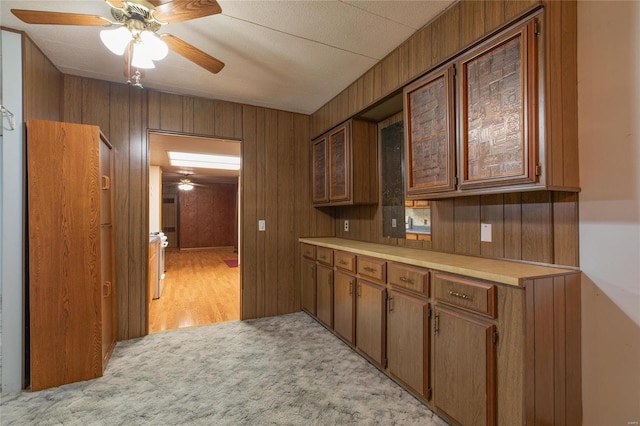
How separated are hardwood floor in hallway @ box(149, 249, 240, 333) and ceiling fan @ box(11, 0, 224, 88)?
273 cm

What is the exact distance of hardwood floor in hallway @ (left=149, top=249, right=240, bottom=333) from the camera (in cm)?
342

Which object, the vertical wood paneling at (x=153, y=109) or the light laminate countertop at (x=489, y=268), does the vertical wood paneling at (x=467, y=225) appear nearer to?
the light laminate countertop at (x=489, y=268)

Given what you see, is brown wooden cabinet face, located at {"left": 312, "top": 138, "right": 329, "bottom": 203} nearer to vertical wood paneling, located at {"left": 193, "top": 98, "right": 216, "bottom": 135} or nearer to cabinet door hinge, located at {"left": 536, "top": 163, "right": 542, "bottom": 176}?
vertical wood paneling, located at {"left": 193, "top": 98, "right": 216, "bottom": 135}

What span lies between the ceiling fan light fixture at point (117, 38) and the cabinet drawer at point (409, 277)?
7.28ft

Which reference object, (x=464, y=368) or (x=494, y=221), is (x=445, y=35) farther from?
(x=464, y=368)

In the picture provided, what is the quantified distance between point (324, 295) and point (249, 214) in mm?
1323

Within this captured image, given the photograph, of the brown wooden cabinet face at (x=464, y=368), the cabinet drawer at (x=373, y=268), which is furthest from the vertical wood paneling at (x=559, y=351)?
the cabinet drawer at (x=373, y=268)

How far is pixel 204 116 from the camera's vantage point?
326 cm

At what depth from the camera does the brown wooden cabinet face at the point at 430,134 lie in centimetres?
177

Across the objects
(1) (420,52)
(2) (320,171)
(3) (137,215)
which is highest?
(1) (420,52)

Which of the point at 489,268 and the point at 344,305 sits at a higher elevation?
the point at 489,268

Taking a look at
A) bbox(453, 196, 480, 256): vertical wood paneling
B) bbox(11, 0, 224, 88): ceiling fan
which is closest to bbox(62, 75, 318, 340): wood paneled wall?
bbox(11, 0, 224, 88): ceiling fan

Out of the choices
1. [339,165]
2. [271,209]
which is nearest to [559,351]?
[339,165]

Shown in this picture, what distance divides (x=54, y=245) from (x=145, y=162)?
1.23 meters
